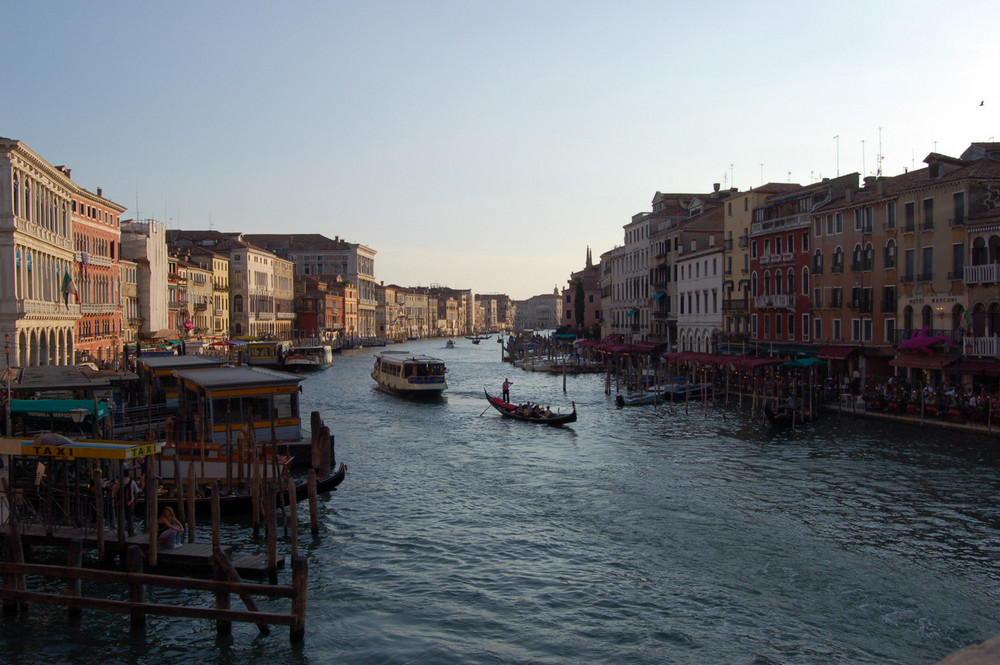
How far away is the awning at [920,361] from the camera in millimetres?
26558

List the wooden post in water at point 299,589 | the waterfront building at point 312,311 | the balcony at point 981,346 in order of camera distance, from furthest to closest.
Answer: the waterfront building at point 312,311, the balcony at point 981,346, the wooden post in water at point 299,589

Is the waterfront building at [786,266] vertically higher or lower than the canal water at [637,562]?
higher

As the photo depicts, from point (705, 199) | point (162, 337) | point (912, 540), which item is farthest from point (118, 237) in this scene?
point (912, 540)

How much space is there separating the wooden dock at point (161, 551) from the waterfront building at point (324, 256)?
105397 millimetres

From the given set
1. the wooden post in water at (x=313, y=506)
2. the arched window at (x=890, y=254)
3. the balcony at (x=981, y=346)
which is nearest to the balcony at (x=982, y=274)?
the balcony at (x=981, y=346)

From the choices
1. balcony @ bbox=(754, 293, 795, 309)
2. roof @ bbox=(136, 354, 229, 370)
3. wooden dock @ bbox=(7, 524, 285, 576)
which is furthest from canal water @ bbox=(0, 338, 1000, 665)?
balcony @ bbox=(754, 293, 795, 309)

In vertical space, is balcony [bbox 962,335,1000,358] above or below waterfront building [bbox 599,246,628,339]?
below

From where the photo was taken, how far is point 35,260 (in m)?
34.5

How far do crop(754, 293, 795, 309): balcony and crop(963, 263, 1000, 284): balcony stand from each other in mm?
10593

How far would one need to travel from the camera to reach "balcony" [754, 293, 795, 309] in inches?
1446

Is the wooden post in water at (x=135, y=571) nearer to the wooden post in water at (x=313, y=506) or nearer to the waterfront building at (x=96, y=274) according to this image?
the wooden post in water at (x=313, y=506)

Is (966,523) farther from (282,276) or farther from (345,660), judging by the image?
(282,276)

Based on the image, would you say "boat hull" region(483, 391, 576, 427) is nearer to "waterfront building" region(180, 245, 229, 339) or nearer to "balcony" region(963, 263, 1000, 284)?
"balcony" region(963, 263, 1000, 284)

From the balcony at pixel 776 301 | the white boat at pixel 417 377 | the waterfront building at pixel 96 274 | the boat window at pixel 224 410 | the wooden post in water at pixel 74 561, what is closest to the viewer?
the wooden post in water at pixel 74 561
